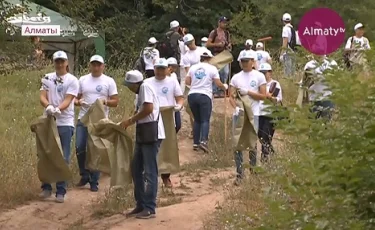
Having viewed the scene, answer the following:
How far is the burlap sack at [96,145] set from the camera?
1071 cm

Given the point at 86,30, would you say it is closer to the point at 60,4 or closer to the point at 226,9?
the point at 60,4

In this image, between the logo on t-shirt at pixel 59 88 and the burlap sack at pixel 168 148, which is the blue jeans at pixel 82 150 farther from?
the burlap sack at pixel 168 148

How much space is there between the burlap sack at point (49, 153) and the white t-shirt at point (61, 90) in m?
0.14

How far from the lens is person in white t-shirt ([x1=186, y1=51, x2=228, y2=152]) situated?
45.8 ft

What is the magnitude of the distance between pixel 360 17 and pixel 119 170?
19.1 meters

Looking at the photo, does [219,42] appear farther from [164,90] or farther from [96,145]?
[96,145]

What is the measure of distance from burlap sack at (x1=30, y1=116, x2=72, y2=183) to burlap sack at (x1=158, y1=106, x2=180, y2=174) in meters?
1.33

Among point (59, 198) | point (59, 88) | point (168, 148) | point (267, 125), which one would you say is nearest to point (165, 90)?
point (168, 148)

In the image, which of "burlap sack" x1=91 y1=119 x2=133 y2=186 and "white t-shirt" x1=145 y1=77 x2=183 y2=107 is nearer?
"burlap sack" x1=91 y1=119 x2=133 y2=186

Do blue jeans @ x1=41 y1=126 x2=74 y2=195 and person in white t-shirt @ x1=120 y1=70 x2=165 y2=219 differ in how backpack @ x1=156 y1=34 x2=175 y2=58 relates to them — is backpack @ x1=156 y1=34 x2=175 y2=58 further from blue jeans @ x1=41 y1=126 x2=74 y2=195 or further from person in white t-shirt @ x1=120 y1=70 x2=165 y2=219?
person in white t-shirt @ x1=120 y1=70 x2=165 y2=219

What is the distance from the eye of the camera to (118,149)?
998 cm

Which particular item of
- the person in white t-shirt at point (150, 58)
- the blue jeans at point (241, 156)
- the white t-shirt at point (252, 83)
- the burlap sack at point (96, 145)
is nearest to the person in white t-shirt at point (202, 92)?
the person in white t-shirt at point (150, 58)

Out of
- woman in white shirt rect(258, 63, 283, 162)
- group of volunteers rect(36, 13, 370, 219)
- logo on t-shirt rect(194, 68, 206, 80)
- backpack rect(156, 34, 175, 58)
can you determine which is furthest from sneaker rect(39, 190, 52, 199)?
backpack rect(156, 34, 175, 58)

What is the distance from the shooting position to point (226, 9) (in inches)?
1276
